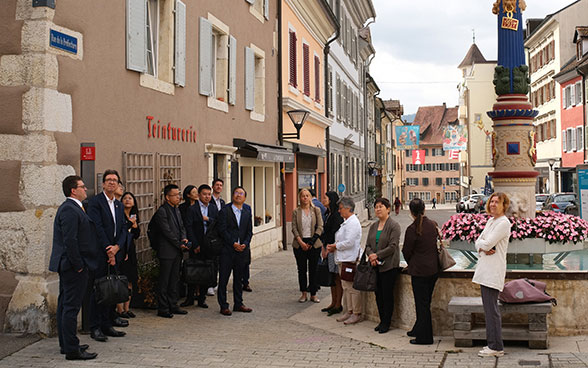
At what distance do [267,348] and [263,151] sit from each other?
8.70 metres

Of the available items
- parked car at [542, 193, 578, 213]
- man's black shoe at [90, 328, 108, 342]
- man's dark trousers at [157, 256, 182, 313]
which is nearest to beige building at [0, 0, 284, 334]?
man's black shoe at [90, 328, 108, 342]

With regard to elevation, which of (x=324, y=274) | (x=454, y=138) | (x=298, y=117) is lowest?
(x=324, y=274)

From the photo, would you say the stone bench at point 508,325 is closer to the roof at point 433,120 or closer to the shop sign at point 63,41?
the shop sign at point 63,41

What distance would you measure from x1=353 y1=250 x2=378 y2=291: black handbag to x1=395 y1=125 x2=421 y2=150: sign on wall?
41.2m

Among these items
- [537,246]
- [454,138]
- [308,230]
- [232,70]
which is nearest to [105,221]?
[308,230]

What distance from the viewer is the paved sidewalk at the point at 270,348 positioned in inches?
269

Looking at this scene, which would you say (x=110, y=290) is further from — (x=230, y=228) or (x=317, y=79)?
(x=317, y=79)

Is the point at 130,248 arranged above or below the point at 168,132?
below

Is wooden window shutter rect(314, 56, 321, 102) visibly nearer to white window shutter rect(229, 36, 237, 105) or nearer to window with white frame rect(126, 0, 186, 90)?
white window shutter rect(229, 36, 237, 105)

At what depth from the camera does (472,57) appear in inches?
3634

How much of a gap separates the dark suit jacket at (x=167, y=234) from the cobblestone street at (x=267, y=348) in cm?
89

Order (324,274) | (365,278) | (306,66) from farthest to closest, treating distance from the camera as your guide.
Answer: (306,66) → (324,274) → (365,278)

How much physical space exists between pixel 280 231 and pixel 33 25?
40.1 ft

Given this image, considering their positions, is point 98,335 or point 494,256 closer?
point 494,256
